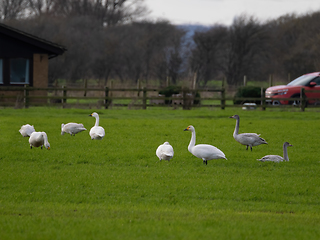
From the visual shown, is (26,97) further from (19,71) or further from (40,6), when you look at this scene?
(40,6)

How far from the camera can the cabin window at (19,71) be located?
29.3 metres

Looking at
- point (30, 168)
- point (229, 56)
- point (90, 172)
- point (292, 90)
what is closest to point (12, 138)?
point (30, 168)

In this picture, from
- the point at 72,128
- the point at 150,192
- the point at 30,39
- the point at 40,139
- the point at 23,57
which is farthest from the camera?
the point at 23,57

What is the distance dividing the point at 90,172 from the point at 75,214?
2.71m

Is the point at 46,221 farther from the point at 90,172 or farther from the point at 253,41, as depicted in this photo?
the point at 253,41

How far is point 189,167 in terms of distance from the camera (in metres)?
9.21

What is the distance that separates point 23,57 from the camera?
95.0 ft

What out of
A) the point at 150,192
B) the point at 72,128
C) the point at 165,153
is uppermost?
the point at 72,128

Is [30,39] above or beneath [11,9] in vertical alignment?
beneath

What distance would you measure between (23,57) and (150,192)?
24208 mm

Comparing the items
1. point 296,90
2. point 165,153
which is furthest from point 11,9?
point 165,153

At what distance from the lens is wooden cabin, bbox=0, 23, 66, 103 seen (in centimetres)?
2848

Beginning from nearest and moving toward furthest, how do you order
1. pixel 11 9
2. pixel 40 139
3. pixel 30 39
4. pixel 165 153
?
pixel 165 153, pixel 40 139, pixel 30 39, pixel 11 9

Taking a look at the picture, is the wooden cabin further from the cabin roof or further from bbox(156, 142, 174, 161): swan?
bbox(156, 142, 174, 161): swan
